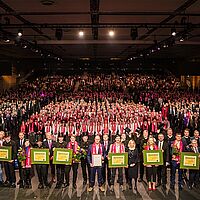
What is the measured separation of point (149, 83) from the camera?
32.0m

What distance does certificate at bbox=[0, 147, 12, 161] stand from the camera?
31.7 ft

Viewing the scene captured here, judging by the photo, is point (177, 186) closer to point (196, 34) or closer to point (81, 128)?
point (81, 128)

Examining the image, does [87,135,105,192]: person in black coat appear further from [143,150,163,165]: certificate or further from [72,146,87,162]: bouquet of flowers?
[143,150,163,165]: certificate

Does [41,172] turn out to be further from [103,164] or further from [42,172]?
[103,164]

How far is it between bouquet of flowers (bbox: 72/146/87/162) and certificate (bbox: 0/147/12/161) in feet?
6.15

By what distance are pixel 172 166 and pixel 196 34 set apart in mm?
11381

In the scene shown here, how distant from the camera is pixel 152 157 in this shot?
952 centimetres

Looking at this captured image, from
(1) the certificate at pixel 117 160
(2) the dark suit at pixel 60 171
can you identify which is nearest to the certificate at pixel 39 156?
(2) the dark suit at pixel 60 171

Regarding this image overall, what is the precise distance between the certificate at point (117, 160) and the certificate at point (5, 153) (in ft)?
9.60

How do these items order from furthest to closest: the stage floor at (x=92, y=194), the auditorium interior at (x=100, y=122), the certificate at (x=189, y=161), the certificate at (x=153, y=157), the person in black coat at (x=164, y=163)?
the person in black coat at (x=164, y=163)
the auditorium interior at (x=100, y=122)
the certificate at (x=153, y=157)
the certificate at (x=189, y=161)
the stage floor at (x=92, y=194)

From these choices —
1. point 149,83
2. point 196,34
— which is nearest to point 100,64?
point 149,83

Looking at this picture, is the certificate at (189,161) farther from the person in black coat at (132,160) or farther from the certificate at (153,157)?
the person in black coat at (132,160)

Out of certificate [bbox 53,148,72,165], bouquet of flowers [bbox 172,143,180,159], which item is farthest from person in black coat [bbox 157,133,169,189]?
certificate [bbox 53,148,72,165]

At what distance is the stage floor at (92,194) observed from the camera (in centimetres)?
924
